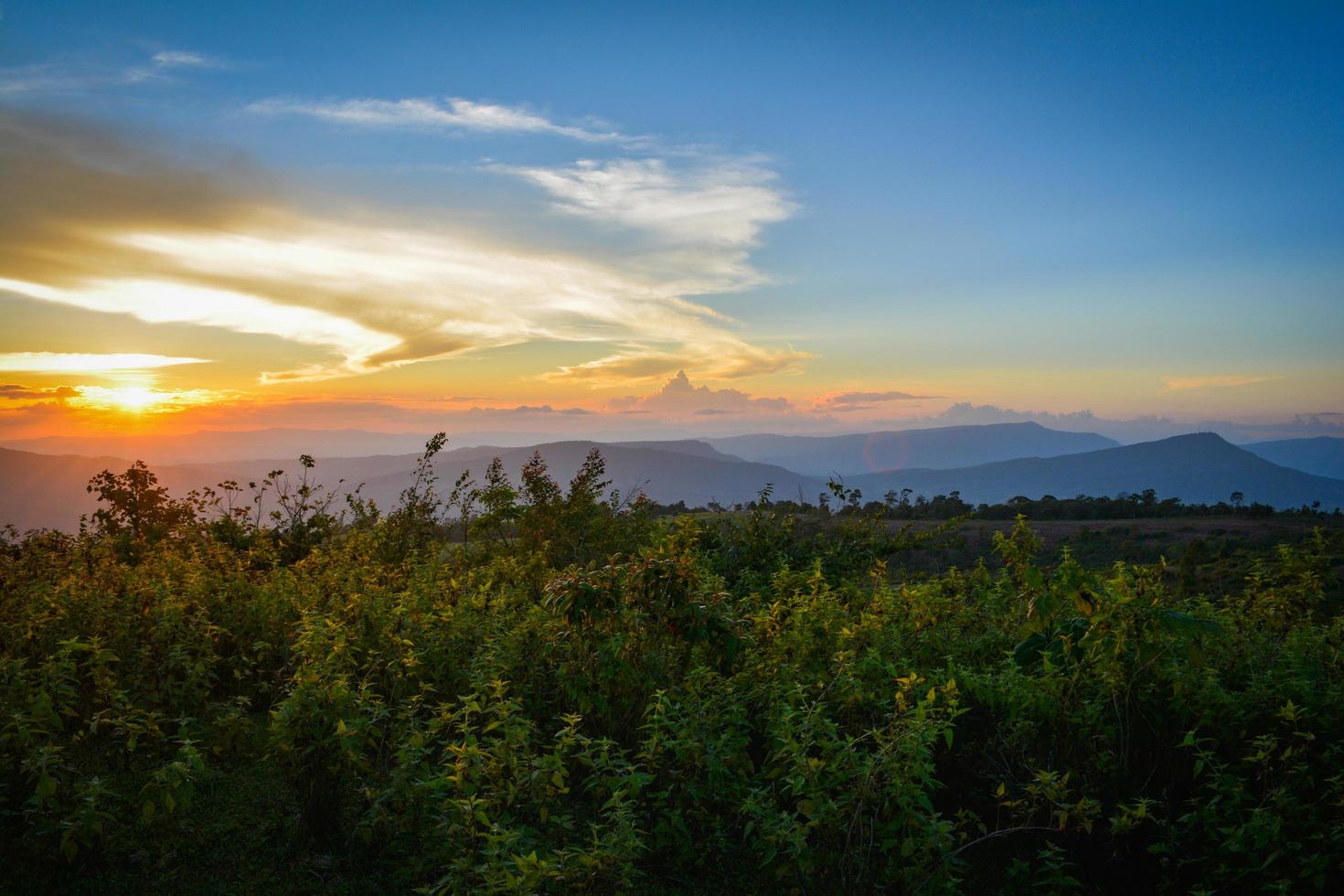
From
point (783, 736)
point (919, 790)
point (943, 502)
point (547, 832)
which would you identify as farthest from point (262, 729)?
point (943, 502)

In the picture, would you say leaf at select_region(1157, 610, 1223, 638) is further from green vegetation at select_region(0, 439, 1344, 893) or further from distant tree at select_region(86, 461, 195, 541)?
distant tree at select_region(86, 461, 195, 541)

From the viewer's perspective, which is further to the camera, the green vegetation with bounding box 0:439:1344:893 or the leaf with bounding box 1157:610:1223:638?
the leaf with bounding box 1157:610:1223:638

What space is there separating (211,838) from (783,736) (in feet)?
14.0

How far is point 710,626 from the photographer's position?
626cm

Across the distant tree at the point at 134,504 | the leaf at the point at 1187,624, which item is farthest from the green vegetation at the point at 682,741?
the distant tree at the point at 134,504

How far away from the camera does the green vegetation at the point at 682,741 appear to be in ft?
14.8

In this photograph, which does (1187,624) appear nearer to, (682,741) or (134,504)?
(682,741)

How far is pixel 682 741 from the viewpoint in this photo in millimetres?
5121

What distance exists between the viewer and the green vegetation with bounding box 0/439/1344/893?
4496 millimetres

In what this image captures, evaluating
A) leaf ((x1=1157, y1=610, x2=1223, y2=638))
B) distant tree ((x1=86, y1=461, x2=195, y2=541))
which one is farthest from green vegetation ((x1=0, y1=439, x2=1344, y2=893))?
distant tree ((x1=86, y1=461, x2=195, y2=541))

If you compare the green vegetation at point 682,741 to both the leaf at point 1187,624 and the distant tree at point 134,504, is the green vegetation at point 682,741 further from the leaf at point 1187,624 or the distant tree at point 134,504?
the distant tree at point 134,504

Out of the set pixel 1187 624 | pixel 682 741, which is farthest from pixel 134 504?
pixel 1187 624

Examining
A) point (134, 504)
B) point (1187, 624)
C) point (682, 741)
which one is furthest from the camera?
point (134, 504)

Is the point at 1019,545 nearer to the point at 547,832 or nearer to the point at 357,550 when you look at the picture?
the point at 547,832
